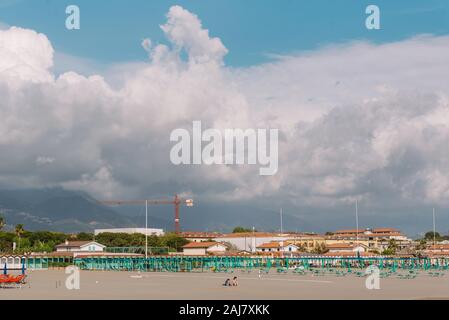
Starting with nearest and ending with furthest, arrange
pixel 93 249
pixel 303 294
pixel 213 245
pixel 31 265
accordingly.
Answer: pixel 303 294, pixel 31 265, pixel 93 249, pixel 213 245

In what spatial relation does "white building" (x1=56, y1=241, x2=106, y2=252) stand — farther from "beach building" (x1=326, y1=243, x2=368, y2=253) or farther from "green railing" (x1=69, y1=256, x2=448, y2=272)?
"beach building" (x1=326, y1=243, x2=368, y2=253)

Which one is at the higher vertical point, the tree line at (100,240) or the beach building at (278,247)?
the tree line at (100,240)

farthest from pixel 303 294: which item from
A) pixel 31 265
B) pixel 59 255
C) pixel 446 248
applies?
pixel 446 248

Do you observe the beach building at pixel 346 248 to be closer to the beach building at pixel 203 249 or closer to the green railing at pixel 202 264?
the beach building at pixel 203 249

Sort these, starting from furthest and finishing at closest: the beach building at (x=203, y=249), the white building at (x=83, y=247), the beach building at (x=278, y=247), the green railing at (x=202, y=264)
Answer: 1. the beach building at (x=278, y=247)
2. the beach building at (x=203, y=249)
3. the white building at (x=83, y=247)
4. the green railing at (x=202, y=264)

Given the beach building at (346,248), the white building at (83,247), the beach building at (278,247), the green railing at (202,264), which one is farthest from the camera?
the beach building at (278,247)

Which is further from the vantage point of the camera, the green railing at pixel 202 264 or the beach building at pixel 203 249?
the beach building at pixel 203 249

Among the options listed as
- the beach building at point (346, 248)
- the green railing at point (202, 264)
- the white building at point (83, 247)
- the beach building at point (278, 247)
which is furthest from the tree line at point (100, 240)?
the green railing at point (202, 264)

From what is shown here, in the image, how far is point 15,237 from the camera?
159 metres
